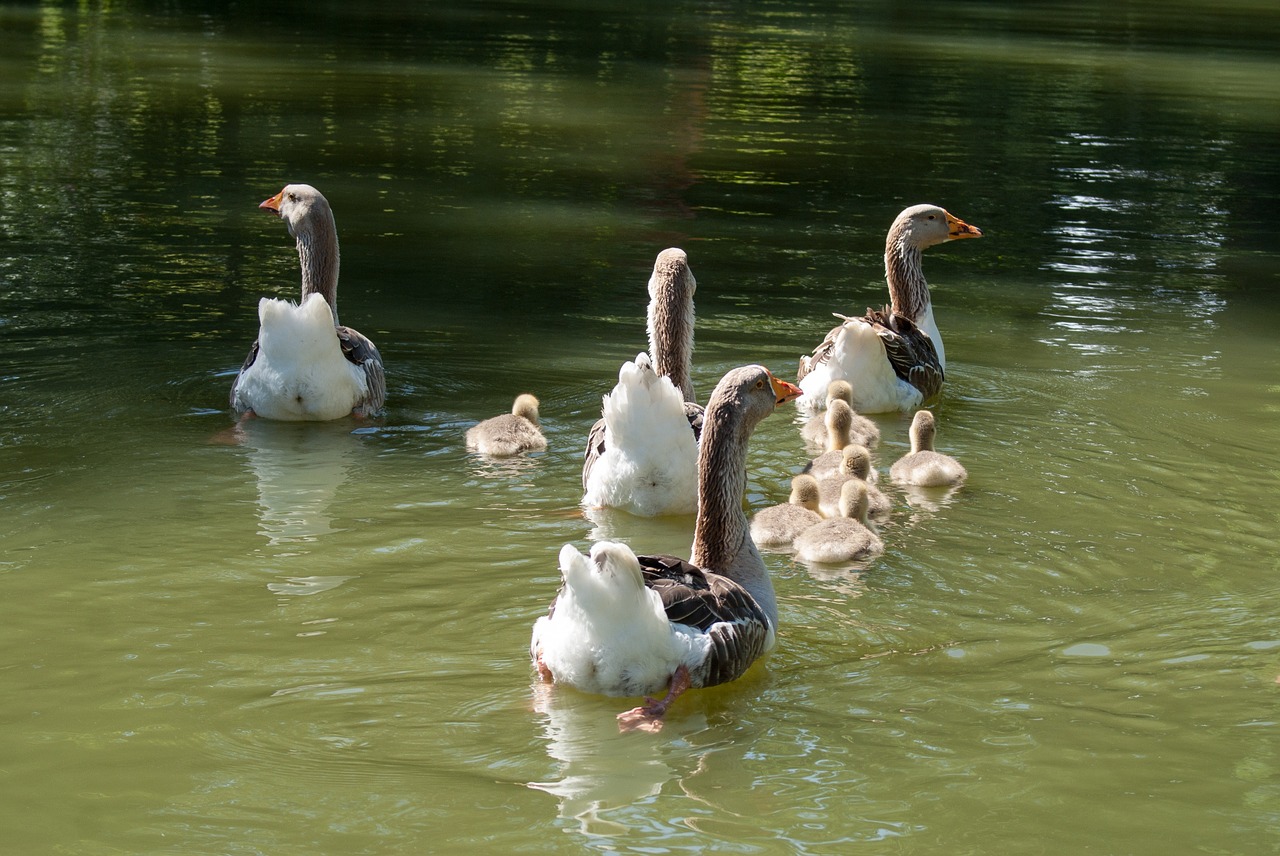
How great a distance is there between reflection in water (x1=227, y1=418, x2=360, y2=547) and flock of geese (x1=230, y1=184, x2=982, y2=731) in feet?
0.56

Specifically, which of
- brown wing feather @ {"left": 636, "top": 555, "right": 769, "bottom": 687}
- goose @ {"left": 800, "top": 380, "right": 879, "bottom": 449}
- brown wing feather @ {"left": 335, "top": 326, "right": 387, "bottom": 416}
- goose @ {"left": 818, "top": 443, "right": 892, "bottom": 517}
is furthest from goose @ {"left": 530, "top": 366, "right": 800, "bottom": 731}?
brown wing feather @ {"left": 335, "top": 326, "right": 387, "bottom": 416}

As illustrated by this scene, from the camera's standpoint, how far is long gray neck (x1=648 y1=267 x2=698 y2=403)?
990 cm

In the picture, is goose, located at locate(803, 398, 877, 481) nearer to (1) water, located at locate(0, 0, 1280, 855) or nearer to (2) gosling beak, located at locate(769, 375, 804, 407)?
(1) water, located at locate(0, 0, 1280, 855)

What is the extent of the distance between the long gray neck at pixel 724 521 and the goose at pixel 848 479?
62.0 inches

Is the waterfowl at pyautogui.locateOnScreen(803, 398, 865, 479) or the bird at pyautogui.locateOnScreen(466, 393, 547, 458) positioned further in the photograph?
the bird at pyautogui.locateOnScreen(466, 393, 547, 458)

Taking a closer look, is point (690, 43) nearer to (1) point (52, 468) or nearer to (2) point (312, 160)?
(2) point (312, 160)

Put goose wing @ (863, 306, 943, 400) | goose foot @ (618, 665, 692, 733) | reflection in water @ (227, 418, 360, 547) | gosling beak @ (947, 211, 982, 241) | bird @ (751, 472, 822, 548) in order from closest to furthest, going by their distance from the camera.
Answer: goose foot @ (618, 665, 692, 733) < bird @ (751, 472, 822, 548) < reflection in water @ (227, 418, 360, 547) < goose wing @ (863, 306, 943, 400) < gosling beak @ (947, 211, 982, 241)

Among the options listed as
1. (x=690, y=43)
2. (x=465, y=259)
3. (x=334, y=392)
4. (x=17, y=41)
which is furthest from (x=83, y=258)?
(x=690, y=43)

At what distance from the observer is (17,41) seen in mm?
30875

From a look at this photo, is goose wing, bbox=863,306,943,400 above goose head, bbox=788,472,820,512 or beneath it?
above

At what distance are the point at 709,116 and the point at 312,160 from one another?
25.8ft

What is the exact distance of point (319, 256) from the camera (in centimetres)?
1194

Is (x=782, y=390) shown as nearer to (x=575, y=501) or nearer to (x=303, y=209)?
(x=575, y=501)

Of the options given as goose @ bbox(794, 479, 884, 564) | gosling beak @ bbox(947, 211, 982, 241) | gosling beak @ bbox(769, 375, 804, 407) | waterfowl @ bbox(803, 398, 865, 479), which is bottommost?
goose @ bbox(794, 479, 884, 564)
